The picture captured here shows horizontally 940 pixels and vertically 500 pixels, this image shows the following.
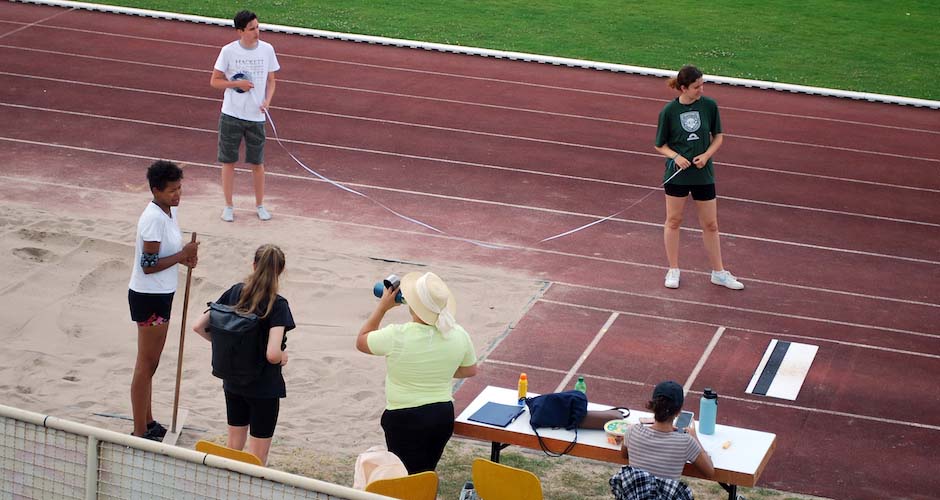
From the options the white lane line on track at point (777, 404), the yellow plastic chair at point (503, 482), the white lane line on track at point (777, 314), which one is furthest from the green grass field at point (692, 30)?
the yellow plastic chair at point (503, 482)

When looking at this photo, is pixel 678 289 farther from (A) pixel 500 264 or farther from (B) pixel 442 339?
(B) pixel 442 339

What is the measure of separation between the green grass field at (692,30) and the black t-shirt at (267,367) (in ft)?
41.7

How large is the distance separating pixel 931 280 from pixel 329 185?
18.8 feet

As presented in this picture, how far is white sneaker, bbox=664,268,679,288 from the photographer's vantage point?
35.4 ft

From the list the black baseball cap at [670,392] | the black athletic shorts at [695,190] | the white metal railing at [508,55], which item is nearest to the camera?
the black baseball cap at [670,392]

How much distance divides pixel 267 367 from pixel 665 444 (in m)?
2.06

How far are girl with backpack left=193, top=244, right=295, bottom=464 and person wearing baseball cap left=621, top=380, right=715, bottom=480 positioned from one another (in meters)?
1.87

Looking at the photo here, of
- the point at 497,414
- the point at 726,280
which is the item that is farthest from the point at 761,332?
the point at 497,414

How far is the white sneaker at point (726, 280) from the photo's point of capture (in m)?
10.8

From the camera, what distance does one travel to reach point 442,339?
21.2 ft

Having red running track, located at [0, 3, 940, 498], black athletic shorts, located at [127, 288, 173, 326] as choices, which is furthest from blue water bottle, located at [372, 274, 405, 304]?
red running track, located at [0, 3, 940, 498]

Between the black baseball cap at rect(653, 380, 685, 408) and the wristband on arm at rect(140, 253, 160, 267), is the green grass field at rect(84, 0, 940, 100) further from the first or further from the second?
the black baseball cap at rect(653, 380, 685, 408)

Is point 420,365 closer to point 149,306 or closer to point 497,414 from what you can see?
point 497,414

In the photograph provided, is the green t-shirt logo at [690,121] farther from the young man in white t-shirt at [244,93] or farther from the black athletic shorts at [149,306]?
the black athletic shorts at [149,306]
